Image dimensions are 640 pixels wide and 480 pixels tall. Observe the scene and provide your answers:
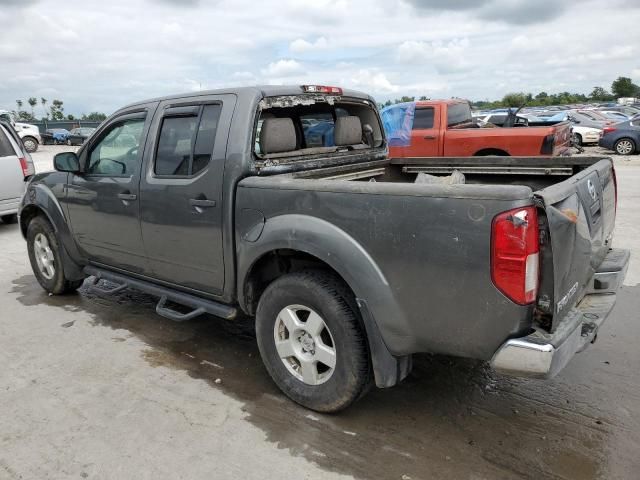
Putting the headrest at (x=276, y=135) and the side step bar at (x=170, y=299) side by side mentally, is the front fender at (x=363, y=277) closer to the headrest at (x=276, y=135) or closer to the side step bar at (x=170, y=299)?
Answer: the headrest at (x=276, y=135)

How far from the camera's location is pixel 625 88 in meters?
81.5

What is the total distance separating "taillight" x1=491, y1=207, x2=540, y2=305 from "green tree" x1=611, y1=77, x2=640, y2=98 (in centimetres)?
9342

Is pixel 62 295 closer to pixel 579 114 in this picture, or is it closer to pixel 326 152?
pixel 326 152

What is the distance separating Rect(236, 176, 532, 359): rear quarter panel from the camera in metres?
2.38

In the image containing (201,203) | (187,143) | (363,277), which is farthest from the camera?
(187,143)

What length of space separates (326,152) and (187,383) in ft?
6.81

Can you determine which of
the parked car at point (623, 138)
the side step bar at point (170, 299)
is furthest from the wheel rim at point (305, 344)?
the parked car at point (623, 138)

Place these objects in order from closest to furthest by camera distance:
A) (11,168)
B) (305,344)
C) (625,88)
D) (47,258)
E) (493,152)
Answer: (305,344) < (47,258) < (11,168) < (493,152) < (625,88)

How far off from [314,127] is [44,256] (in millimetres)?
3193

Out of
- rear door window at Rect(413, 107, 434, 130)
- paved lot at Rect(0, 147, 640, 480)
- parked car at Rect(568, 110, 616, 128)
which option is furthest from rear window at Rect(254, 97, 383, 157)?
parked car at Rect(568, 110, 616, 128)

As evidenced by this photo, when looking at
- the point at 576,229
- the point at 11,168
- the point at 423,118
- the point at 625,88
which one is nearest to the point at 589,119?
the point at 423,118

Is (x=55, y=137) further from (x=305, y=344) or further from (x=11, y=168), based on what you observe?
(x=305, y=344)

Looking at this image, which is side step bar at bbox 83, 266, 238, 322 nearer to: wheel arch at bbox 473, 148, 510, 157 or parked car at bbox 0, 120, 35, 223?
parked car at bbox 0, 120, 35, 223

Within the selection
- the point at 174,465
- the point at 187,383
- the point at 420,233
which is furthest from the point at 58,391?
the point at 420,233
